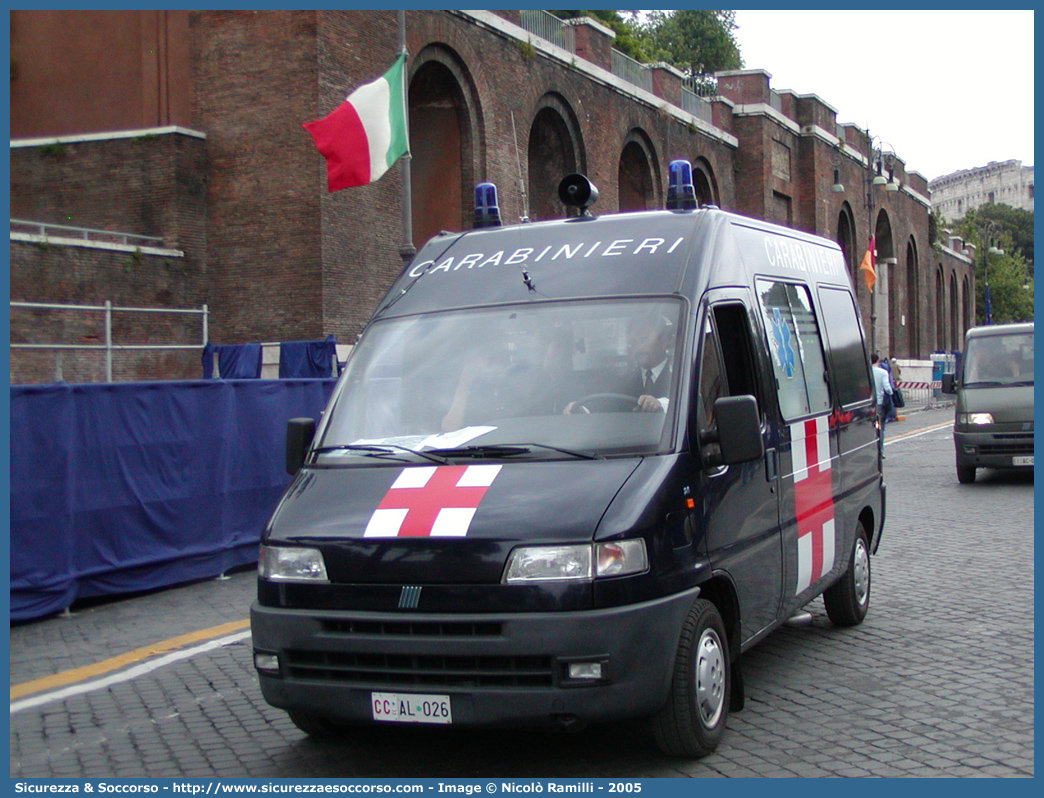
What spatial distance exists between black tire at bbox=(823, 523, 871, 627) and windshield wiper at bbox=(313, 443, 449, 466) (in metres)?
3.37

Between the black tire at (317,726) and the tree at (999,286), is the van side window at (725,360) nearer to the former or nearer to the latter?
the black tire at (317,726)

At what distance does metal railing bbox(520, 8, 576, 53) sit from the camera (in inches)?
1209

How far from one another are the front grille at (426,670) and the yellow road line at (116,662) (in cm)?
280

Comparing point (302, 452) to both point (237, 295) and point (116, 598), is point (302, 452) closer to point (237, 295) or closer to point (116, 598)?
point (116, 598)

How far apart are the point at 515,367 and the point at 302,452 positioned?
44.4 inches

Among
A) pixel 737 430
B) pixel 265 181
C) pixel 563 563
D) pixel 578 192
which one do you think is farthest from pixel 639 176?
pixel 563 563

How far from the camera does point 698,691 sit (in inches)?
191

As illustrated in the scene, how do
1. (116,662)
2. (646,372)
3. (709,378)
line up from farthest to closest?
(116,662) → (709,378) → (646,372)

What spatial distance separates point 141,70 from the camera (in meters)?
25.1

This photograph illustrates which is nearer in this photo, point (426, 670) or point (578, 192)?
point (426, 670)

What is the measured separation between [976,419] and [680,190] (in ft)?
38.3

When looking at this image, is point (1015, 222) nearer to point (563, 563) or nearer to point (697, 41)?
point (697, 41)

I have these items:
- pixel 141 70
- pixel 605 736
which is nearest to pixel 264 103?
pixel 141 70

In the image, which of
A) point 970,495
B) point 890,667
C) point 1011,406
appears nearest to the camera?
point 890,667
